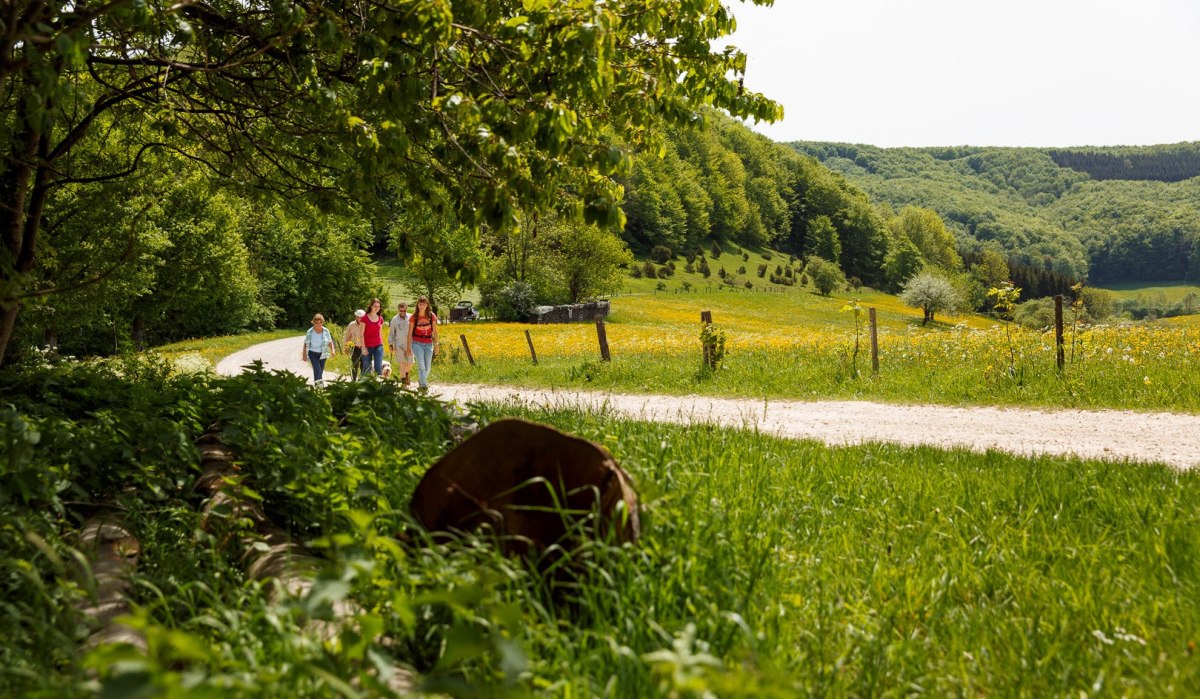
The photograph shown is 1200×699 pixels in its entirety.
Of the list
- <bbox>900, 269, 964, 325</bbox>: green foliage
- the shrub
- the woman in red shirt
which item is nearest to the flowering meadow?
the woman in red shirt

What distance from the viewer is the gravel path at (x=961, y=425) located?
9031 mm

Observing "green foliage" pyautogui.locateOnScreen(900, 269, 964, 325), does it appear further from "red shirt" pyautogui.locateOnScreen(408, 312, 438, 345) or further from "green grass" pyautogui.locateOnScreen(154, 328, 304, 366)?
"red shirt" pyautogui.locateOnScreen(408, 312, 438, 345)

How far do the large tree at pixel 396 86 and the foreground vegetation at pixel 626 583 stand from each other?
74.4 inches

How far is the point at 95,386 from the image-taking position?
289 inches

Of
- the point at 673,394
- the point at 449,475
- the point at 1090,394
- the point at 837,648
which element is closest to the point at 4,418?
the point at 449,475

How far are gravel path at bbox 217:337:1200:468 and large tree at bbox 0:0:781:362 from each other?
289 cm

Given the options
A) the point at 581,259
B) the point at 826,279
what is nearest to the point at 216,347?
the point at 581,259

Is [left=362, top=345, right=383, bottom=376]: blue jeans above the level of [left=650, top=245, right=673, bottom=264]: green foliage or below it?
below

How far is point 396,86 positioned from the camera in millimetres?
5500

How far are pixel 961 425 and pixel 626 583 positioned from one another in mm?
9995

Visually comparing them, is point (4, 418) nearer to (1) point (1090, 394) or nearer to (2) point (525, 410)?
(2) point (525, 410)

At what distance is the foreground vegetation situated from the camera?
2.13 meters

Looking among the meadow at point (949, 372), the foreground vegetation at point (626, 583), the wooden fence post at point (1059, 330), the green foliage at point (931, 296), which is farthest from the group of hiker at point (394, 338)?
the green foliage at point (931, 296)

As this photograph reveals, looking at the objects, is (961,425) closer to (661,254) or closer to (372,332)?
(372,332)
